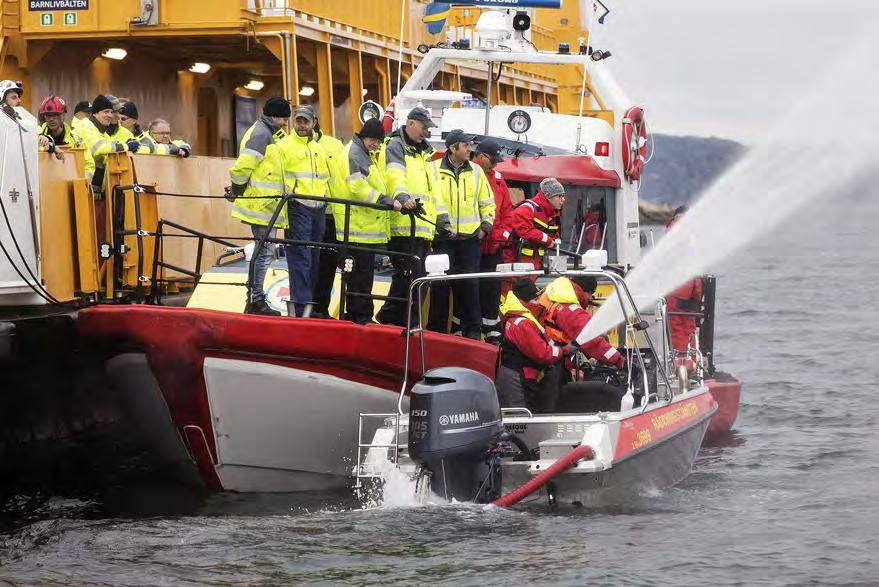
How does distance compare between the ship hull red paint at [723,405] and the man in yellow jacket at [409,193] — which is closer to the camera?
the man in yellow jacket at [409,193]

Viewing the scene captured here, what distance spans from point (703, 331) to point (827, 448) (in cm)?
173

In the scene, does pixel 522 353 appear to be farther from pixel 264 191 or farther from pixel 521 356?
pixel 264 191

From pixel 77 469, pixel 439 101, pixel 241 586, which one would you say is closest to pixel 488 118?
pixel 439 101

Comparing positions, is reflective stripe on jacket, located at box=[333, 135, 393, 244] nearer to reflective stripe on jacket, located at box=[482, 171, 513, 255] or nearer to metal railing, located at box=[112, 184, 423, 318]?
metal railing, located at box=[112, 184, 423, 318]

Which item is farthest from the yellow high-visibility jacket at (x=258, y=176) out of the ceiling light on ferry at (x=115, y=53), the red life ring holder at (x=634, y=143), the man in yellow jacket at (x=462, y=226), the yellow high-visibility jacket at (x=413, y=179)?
the ceiling light on ferry at (x=115, y=53)

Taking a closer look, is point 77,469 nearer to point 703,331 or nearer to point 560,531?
point 560,531

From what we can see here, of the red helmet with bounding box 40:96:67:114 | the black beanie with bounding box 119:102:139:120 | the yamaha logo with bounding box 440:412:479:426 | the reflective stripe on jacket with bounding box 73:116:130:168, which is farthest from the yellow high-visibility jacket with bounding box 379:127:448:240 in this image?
the black beanie with bounding box 119:102:139:120

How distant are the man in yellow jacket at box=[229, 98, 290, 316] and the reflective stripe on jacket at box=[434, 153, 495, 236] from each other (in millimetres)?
1300

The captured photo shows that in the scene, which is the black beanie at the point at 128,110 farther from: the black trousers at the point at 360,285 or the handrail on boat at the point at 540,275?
the handrail on boat at the point at 540,275

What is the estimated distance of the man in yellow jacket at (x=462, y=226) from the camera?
38.5 feet

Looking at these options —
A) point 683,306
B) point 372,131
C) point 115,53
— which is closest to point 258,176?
point 372,131

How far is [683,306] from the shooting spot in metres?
15.7

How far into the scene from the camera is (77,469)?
1278 centimetres

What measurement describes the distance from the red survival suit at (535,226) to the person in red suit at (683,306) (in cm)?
318
